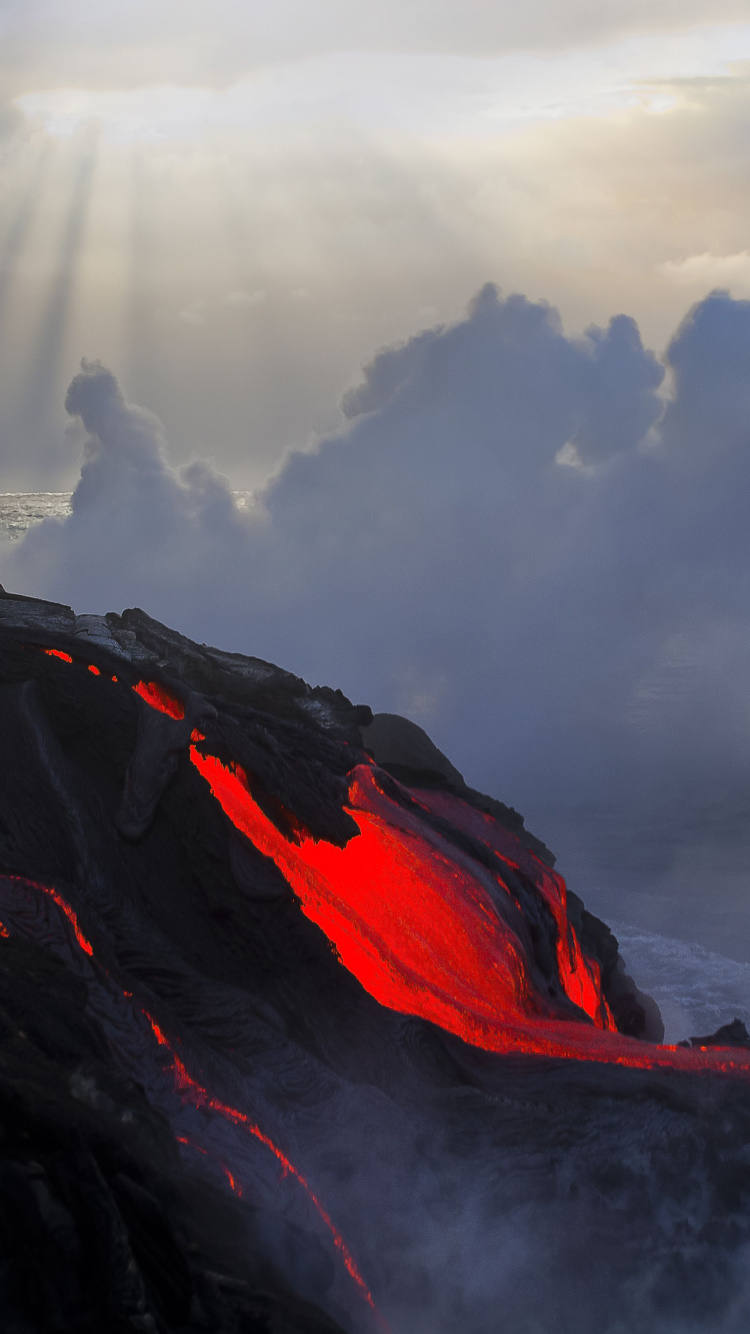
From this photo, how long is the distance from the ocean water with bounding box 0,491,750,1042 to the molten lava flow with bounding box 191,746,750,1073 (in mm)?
5892

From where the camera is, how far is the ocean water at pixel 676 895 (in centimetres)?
1748

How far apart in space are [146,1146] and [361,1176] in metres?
2.02

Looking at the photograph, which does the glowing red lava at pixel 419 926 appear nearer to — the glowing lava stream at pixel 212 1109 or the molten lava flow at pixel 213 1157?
the glowing lava stream at pixel 212 1109

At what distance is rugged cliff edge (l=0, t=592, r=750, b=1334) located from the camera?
5508mm

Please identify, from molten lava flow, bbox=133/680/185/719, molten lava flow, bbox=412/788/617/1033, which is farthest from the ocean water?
molten lava flow, bbox=133/680/185/719

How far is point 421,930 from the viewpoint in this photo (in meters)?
11.1

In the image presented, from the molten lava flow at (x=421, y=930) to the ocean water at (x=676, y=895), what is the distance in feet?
19.3

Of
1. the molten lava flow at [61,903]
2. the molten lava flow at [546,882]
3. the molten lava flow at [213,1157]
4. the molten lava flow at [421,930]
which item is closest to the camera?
the molten lava flow at [213,1157]

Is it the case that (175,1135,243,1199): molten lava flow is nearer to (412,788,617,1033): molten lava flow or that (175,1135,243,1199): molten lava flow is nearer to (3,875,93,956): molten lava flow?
(3,875,93,956): molten lava flow

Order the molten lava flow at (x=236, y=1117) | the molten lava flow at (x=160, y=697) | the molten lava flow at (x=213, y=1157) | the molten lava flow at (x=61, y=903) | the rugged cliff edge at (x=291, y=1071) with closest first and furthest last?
1. the rugged cliff edge at (x=291, y=1071)
2. the molten lava flow at (x=213, y=1157)
3. the molten lava flow at (x=236, y=1117)
4. the molten lava flow at (x=61, y=903)
5. the molten lava flow at (x=160, y=697)

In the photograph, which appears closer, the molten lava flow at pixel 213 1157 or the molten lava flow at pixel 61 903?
the molten lava flow at pixel 213 1157

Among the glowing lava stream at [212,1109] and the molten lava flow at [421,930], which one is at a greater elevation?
the molten lava flow at [421,930]

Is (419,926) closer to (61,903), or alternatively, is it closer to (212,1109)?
(212,1109)

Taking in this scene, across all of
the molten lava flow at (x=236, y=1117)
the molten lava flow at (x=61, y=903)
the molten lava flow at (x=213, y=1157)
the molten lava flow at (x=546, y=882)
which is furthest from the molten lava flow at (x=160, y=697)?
the molten lava flow at (x=213, y=1157)
